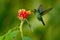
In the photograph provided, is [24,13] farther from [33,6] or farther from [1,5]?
[1,5]

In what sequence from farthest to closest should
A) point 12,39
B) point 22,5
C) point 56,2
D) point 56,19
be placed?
point 22,5, point 56,2, point 56,19, point 12,39

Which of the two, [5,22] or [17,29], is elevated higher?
[5,22]

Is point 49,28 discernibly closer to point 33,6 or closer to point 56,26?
point 56,26

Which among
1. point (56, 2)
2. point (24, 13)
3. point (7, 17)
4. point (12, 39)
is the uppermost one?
point (7, 17)

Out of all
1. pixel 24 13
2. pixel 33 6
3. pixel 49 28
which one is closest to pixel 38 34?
pixel 49 28

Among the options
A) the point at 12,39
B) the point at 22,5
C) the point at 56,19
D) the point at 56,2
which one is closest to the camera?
the point at 12,39

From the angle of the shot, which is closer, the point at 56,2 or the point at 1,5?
the point at 56,2

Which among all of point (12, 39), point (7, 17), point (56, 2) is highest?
point (7, 17)

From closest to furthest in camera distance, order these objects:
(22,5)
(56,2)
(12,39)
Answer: (12,39)
(56,2)
(22,5)

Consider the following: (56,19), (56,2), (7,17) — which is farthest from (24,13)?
(7,17)
